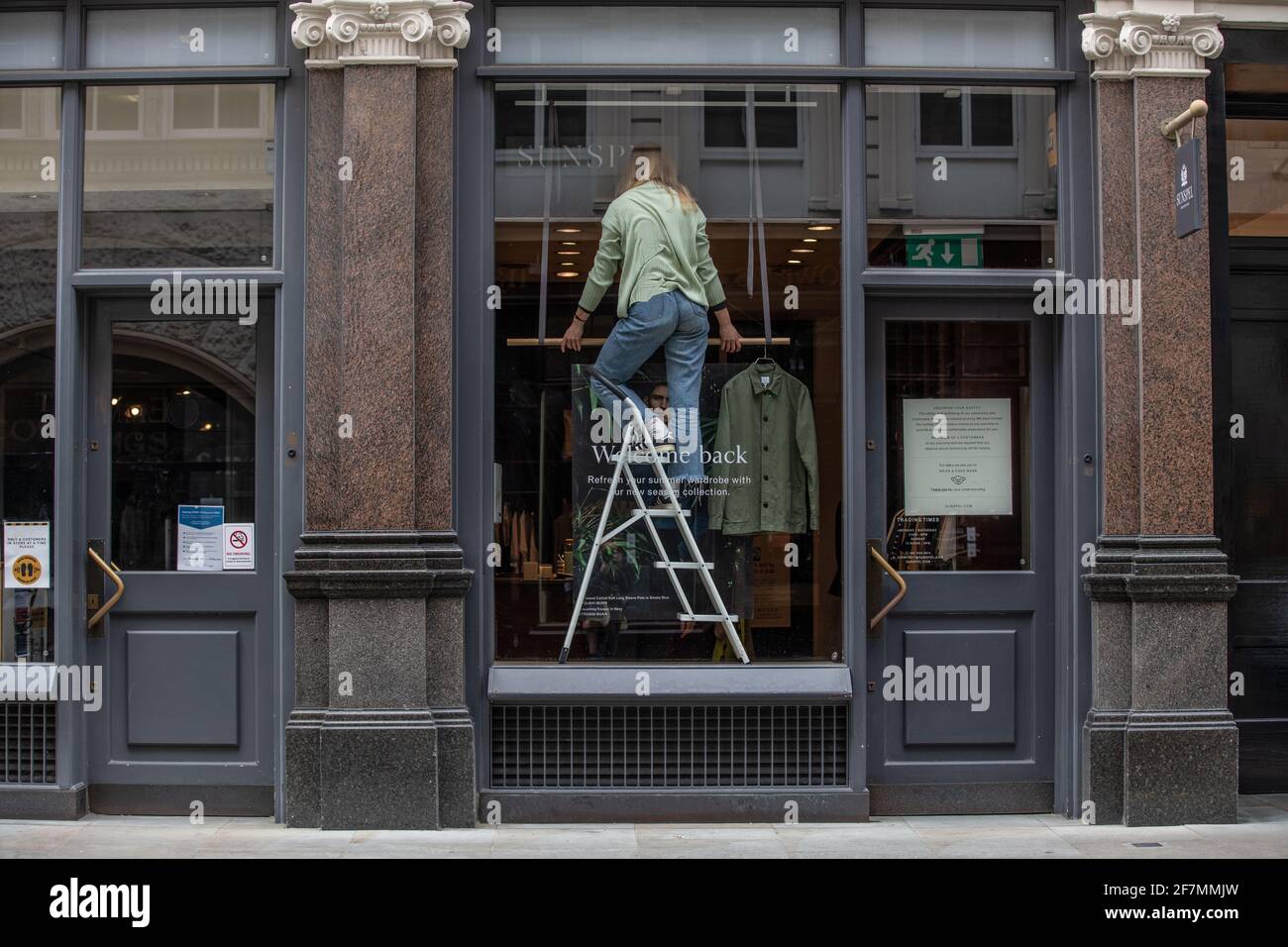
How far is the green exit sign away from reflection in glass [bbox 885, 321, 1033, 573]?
36 centimetres

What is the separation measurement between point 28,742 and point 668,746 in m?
3.82

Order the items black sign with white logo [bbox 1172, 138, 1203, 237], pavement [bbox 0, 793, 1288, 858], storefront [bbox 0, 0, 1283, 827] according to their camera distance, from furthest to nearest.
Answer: storefront [bbox 0, 0, 1283, 827] < black sign with white logo [bbox 1172, 138, 1203, 237] < pavement [bbox 0, 793, 1288, 858]

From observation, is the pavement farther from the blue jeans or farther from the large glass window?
the blue jeans

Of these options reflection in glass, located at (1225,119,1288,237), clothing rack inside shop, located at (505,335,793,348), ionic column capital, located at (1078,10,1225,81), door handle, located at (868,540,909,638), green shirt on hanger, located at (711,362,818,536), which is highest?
ionic column capital, located at (1078,10,1225,81)

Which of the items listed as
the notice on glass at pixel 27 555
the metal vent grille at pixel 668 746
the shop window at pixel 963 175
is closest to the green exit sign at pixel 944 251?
Answer: the shop window at pixel 963 175

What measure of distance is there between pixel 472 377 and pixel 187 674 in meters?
2.48

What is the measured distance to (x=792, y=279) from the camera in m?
8.19

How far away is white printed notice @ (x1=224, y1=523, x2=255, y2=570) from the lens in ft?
26.7

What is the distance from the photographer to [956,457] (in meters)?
8.35

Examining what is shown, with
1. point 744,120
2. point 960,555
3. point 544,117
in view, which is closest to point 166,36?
point 544,117

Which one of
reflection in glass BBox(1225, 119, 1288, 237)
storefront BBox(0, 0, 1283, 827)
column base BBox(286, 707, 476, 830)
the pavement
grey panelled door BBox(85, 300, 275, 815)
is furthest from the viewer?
reflection in glass BBox(1225, 119, 1288, 237)

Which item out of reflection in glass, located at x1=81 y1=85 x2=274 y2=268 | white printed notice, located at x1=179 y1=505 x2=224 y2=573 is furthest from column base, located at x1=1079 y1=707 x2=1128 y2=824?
reflection in glass, located at x1=81 y1=85 x2=274 y2=268

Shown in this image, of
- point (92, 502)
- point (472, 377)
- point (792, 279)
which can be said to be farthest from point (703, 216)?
point (92, 502)

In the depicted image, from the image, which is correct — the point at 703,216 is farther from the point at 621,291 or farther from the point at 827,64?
the point at 827,64
